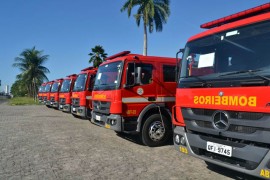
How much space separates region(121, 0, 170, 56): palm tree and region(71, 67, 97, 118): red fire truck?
1408 centimetres

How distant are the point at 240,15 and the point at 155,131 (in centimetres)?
426

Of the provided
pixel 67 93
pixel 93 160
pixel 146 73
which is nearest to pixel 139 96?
pixel 146 73

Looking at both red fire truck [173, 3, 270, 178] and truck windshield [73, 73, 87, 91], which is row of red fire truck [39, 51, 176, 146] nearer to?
red fire truck [173, 3, 270, 178]

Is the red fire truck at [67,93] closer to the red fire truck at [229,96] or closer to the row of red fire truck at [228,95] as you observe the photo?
the row of red fire truck at [228,95]

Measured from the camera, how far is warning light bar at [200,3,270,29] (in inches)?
198

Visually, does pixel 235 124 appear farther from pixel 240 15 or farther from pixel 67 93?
pixel 67 93

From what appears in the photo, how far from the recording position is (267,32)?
4574 mm

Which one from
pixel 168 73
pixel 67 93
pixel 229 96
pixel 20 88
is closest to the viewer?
pixel 229 96

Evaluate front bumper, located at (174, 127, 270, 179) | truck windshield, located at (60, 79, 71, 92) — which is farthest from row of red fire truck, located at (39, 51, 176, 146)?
truck windshield, located at (60, 79, 71, 92)

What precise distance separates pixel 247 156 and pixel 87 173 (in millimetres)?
2988

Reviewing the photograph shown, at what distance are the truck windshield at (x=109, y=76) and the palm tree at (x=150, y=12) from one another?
18.2 meters

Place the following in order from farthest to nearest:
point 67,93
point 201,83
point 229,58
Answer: point 67,93, point 201,83, point 229,58

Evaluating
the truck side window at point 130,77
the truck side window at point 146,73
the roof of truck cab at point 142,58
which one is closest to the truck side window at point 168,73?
the roof of truck cab at point 142,58

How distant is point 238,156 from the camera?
4.52 meters
